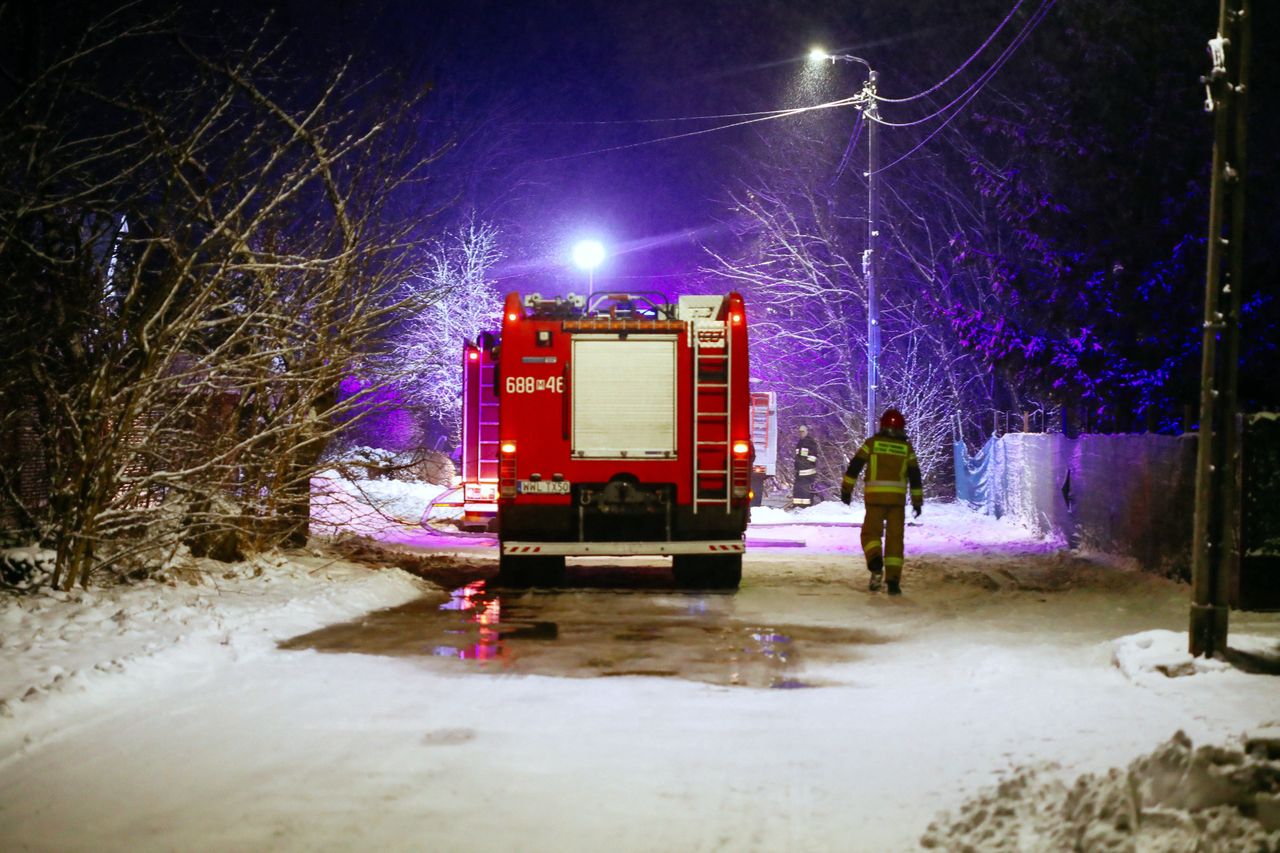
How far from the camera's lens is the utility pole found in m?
8.83

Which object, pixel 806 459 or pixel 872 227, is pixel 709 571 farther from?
pixel 806 459

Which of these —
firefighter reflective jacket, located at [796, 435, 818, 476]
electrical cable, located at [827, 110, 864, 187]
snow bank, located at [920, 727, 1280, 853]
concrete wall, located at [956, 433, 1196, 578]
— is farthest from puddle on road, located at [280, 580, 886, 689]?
electrical cable, located at [827, 110, 864, 187]

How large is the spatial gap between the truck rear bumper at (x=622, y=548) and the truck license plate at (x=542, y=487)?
0.55m

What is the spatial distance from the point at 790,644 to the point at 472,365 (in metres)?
9.25

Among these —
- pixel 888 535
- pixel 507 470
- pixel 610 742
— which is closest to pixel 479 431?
pixel 507 470

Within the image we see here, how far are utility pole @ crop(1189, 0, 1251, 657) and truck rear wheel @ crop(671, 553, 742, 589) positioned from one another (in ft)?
20.3

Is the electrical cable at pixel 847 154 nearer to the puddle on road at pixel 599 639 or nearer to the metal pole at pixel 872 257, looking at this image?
the metal pole at pixel 872 257

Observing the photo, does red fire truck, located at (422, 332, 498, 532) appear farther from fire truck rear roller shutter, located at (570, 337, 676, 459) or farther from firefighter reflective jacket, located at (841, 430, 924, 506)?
firefighter reflective jacket, located at (841, 430, 924, 506)

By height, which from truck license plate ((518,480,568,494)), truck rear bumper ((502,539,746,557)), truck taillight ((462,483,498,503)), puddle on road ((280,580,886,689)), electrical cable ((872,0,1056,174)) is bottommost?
puddle on road ((280,580,886,689))

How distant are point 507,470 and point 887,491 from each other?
159 inches

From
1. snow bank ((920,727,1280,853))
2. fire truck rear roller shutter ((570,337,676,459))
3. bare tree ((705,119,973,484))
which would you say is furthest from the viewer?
bare tree ((705,119,973,484))

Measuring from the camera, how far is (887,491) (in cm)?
1411

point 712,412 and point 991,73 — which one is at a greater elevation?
point 991,73

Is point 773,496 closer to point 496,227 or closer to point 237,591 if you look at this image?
point 496,227
